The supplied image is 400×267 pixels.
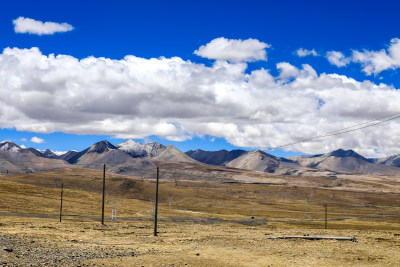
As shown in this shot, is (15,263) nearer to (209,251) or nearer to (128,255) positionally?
(128,255)

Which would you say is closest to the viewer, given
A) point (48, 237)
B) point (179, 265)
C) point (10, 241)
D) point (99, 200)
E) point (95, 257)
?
point (179, 265)

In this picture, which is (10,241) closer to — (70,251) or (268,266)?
(70,251)

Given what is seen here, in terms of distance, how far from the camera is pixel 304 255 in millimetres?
38344

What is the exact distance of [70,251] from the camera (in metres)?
36.2

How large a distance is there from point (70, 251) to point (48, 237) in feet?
41.0

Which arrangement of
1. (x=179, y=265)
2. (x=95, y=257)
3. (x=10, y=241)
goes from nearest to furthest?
1. (x=179, y=265)
2. (x=95, y=257)
3. (x=10, y=241)

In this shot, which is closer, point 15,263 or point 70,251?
point 15,263

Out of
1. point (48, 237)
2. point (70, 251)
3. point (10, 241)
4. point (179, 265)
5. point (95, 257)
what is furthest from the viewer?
point (48, 237)

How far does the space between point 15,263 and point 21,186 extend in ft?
423

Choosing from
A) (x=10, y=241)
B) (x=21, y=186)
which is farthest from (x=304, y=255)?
(x=21, y=186)

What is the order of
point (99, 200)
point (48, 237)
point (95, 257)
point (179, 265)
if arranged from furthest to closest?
point (99, 200) < point (48, 237) < point (95, 257) < point (179, 265)

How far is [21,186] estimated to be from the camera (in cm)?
14625

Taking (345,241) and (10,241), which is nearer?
(10,241)

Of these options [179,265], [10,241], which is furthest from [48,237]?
[179,265]
